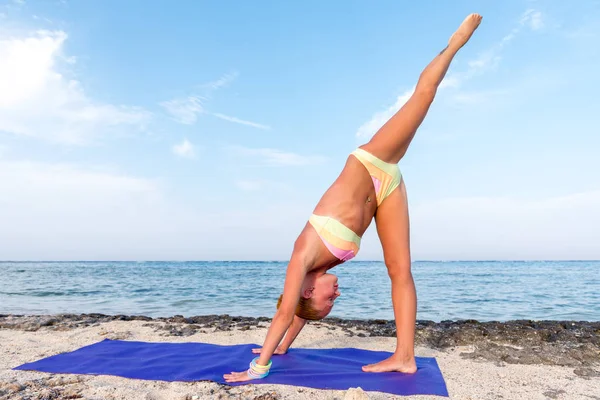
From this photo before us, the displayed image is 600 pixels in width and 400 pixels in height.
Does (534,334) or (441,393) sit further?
(534,334)

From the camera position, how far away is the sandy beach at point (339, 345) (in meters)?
3.37

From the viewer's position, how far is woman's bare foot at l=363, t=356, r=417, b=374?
12.7 feet

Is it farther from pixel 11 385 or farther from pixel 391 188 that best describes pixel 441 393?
pixel 11 385

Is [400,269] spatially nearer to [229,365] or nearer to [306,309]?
[306,309]

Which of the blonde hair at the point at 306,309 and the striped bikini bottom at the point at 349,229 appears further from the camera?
the blonde hair at the point at 306,309

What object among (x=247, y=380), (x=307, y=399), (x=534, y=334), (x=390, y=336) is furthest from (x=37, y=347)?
(x=534, y=334)

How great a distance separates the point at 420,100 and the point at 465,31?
69 cm

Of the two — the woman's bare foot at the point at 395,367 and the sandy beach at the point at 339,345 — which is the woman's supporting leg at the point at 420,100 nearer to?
the woman's bare foot at the point at 395,367

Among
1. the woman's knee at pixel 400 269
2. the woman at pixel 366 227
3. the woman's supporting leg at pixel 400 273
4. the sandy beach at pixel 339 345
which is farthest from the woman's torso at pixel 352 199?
the sandy beach at pixel 339 345

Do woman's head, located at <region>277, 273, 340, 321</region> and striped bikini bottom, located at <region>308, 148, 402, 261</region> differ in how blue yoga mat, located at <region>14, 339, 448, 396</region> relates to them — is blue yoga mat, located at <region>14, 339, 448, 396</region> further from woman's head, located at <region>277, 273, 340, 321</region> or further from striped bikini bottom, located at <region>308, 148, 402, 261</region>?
striped bikini bottom, located at <region>308, 148, 402, 261</region>

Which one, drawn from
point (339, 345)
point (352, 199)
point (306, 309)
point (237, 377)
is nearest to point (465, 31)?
point (352, 199)

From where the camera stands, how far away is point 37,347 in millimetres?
5000

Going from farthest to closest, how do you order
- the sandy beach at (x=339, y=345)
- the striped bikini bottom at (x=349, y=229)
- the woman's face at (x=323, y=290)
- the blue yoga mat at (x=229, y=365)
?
the woman's face at (x=323, y=290)
the striped bikini bottom at (x=349, y=229)
the blue yoga mat at (x=229, y=365)
the sandy beach at (x=339, y=345)

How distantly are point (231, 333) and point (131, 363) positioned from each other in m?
1.89
